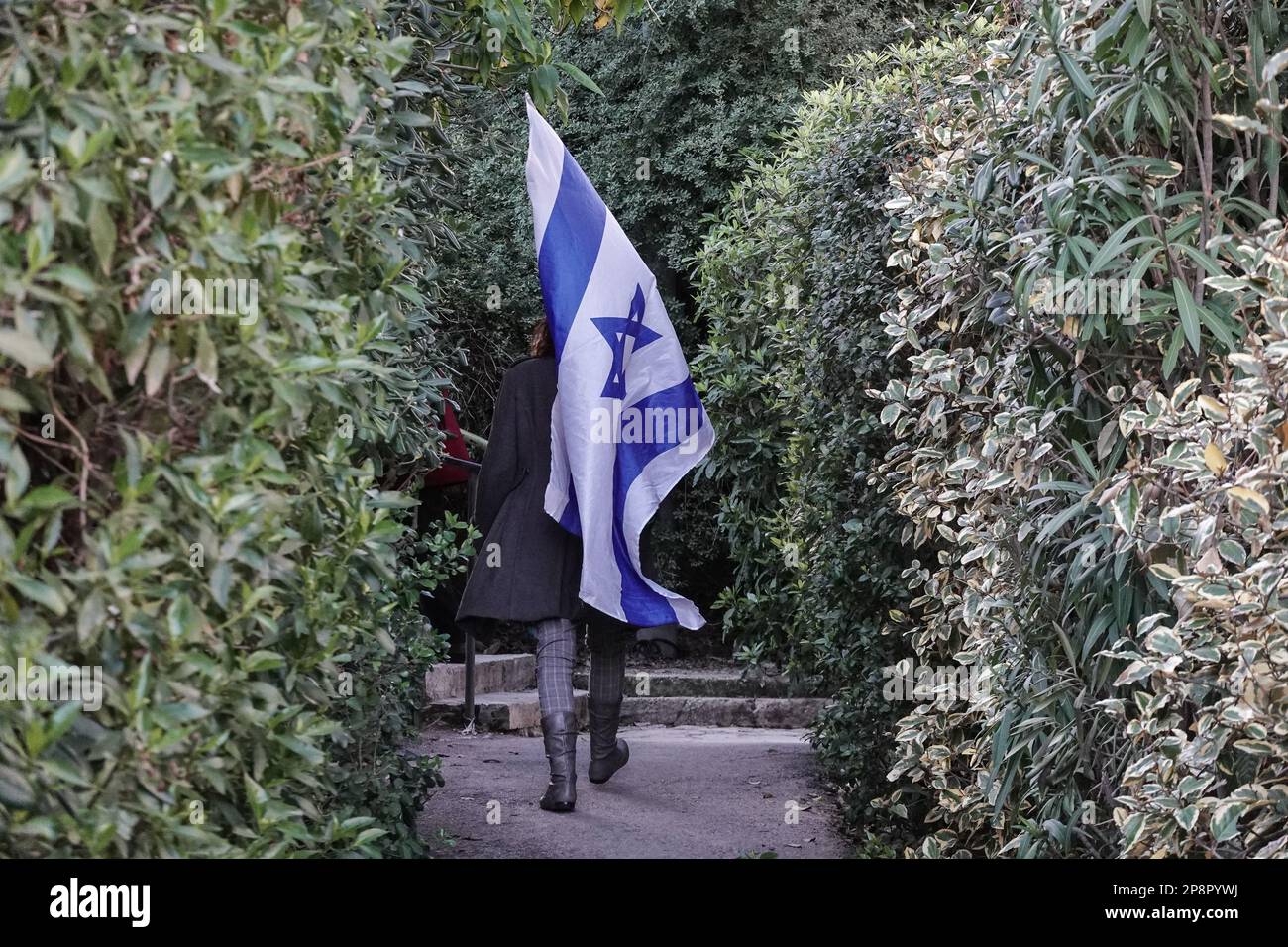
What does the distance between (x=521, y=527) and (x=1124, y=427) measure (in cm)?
312

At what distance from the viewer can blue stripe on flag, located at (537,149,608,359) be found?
17.7 ft

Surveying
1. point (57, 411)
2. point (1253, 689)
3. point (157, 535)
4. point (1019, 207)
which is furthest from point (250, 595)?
point (1019, 207)

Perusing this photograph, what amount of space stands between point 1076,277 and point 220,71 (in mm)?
1787

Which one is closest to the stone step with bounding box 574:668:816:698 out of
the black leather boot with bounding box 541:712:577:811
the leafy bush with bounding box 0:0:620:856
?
the black leather boot with bounding box 541:712:577:811

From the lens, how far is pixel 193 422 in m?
2.09

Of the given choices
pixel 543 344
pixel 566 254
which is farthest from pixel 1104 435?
pixel 543 344

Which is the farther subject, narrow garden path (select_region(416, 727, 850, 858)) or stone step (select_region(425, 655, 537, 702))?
stone step (select_region(425, 655, 537, 702))

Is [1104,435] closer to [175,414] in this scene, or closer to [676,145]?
[175,414]

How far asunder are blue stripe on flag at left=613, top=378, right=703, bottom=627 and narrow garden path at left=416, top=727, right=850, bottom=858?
2.48ft

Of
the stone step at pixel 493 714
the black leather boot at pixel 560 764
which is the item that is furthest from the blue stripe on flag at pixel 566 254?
the stone step at pixel 493 714

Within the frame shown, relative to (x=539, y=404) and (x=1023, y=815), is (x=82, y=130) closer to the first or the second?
(x=1023, y=815)

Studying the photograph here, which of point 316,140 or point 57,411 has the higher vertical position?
point 316,140

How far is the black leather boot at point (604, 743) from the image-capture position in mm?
5894

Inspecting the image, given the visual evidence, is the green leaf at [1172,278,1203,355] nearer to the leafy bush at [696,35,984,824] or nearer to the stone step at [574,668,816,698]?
the leafy bush at [696,35,984,824]
